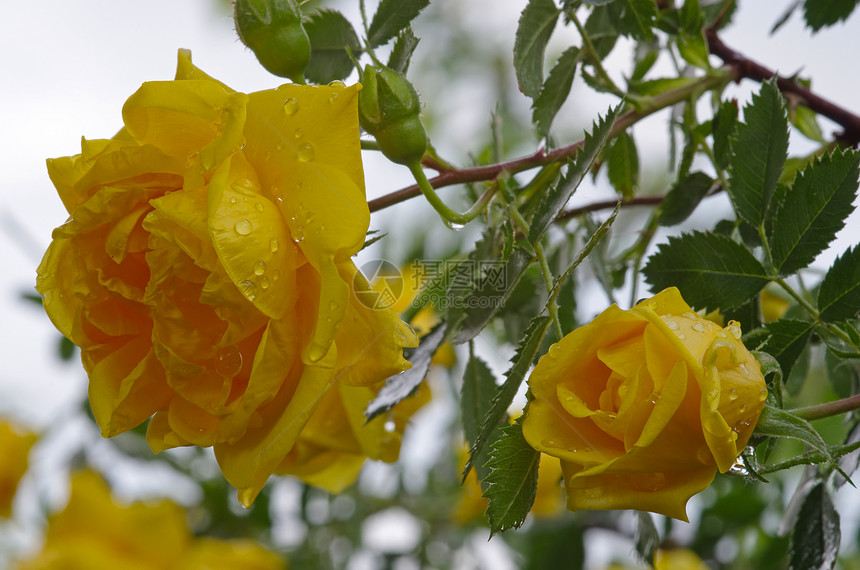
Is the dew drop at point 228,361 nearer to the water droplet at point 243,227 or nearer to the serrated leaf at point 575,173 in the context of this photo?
the water droplet at point 243,227

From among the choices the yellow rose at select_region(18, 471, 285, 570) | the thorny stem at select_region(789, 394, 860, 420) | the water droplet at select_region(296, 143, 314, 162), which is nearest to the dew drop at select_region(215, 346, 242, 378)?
the water droplet at select_region(296, 143, 314, 162)

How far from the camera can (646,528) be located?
63cm

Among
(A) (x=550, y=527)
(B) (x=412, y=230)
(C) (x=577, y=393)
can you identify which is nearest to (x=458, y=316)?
(C) (x=577, y=393)

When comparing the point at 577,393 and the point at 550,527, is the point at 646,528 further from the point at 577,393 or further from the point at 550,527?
the point at 550,527

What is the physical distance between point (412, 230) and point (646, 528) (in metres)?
0.64

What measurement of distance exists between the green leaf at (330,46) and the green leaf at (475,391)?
27 centimetres

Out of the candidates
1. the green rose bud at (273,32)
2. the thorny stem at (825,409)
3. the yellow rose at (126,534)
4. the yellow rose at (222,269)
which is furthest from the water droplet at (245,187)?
the yellow rose at (126,534)

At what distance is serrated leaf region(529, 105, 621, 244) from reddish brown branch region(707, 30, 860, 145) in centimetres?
30

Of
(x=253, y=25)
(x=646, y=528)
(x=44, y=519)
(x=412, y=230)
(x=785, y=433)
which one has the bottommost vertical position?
(x=44, y=519)

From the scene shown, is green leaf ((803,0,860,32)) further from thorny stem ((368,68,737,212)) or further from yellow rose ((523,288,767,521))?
yellow rose ((523,288,767,521))

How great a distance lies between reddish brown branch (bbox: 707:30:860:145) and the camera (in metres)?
0.73

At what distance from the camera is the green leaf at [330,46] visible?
25.0 inches

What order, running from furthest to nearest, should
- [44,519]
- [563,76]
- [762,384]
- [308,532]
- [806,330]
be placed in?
[44,519], [308,532], [563,76], [806,330], [762,384]

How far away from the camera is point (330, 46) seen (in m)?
0.64
